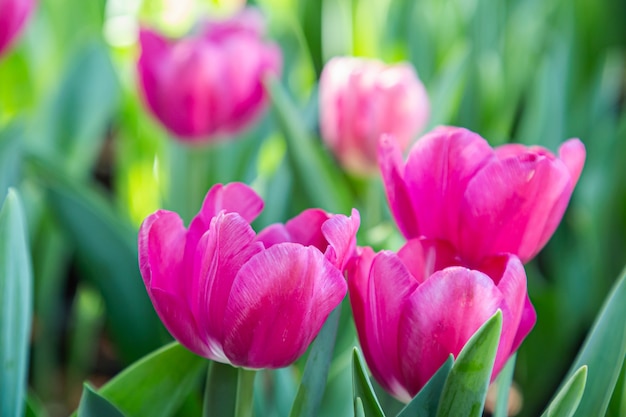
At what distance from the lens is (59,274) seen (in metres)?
1.23

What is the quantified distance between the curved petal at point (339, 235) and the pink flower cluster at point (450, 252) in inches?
0.6

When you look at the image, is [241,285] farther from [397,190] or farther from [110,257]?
[110,257]

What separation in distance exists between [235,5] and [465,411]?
4.17ft

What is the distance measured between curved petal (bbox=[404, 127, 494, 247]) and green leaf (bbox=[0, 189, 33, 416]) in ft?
0.76

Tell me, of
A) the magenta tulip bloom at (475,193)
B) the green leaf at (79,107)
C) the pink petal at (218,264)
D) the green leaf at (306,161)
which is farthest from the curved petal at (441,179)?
the green leaf at (79,107)

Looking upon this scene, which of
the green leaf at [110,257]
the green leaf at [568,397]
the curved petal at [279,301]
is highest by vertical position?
the curved petal at [279,301]

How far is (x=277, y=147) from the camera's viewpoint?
1188mm

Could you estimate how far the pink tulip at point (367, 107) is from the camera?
938mm

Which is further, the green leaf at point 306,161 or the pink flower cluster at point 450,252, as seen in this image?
the green leaf at point 306,161

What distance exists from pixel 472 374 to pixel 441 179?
11 centimetres

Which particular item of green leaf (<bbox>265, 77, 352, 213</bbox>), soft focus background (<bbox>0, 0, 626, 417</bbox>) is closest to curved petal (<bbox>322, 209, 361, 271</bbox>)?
soft focus background (<bbox>0, 0, 626, 417</bbox>)

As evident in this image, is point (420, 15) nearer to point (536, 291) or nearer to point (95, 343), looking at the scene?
point (536, 291)

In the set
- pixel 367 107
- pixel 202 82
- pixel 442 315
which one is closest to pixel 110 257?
pixel 202 82

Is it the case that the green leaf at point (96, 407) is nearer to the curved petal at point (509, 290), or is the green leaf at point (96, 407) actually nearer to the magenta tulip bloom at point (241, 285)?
the magenta tulip bloom at point (241, 285)
